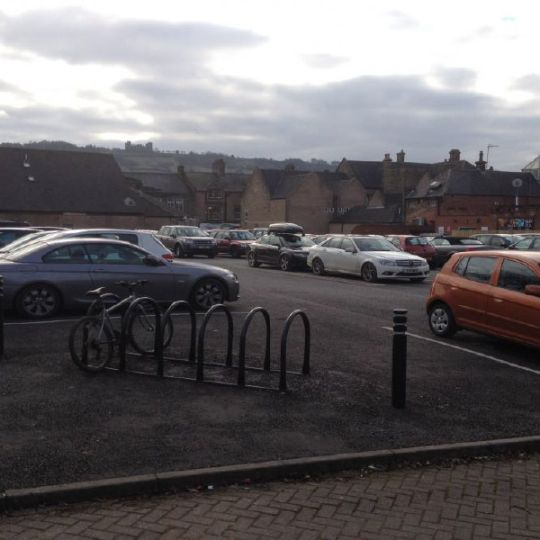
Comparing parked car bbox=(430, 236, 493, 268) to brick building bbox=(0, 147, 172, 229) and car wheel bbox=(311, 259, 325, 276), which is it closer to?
car wheel bbox=(311, 259, 325, 276)

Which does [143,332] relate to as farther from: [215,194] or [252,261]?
[215,194]

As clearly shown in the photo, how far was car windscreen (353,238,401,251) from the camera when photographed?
2455cm

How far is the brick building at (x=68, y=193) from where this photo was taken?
61875 mm

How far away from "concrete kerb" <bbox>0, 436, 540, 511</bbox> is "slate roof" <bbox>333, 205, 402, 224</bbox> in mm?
65810

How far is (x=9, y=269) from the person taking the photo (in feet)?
40.8

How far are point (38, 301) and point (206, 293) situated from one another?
3.20 metres

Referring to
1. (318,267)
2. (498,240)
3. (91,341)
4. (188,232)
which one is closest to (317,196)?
(188,232)

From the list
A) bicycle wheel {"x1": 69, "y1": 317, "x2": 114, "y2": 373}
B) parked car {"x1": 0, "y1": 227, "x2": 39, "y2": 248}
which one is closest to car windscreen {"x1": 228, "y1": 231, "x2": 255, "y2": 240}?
parked car {"x1": 0, "y1": 227, "x2": 39, "y2": 248}

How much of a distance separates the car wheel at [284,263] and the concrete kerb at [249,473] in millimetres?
22075

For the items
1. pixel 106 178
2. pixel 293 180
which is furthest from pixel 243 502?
pixel 293 180

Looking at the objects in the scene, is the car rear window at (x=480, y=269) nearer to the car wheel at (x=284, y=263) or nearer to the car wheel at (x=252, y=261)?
the car wheel at (x=284, y=263)

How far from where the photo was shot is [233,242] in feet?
130

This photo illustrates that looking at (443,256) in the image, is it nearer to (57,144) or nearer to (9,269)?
(9,269)

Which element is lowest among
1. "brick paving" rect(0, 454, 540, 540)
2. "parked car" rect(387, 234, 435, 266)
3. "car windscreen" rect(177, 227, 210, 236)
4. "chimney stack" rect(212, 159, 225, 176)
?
A: "brick paving" rect(0, 454, 540, 540)
